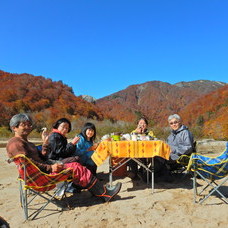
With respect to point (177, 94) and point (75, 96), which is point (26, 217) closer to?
point (75, 96)

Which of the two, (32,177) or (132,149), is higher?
(132,149)

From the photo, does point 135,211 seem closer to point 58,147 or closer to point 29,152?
point 58,147

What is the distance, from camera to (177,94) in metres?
70.9

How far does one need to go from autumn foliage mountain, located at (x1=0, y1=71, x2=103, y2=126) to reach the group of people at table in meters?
20.5

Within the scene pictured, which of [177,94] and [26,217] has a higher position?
[177,94]

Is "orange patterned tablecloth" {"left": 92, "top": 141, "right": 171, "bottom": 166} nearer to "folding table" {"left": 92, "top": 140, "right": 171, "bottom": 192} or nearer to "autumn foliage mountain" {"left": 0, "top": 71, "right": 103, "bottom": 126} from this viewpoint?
"folding table" {"left": 92, "top": 140, "right": 171, "bottom": 192}

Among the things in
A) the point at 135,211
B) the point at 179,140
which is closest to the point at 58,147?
the point at 135,211

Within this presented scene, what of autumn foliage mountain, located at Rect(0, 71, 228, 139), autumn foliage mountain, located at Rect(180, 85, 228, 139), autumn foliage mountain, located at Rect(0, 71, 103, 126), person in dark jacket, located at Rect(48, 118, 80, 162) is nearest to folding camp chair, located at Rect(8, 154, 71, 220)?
person in dark jacket, located at Rect(48, 118, 80, 162)

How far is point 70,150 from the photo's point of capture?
3.13 meters

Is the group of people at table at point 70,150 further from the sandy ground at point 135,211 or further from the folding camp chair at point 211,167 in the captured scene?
the folding camp chair at point 211,167

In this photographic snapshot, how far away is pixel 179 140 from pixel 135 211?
148 cm

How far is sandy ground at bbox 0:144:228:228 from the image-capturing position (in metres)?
→ 2.36

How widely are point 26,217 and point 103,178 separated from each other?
1.95 metres

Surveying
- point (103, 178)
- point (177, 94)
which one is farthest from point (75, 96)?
point (177, 94)
